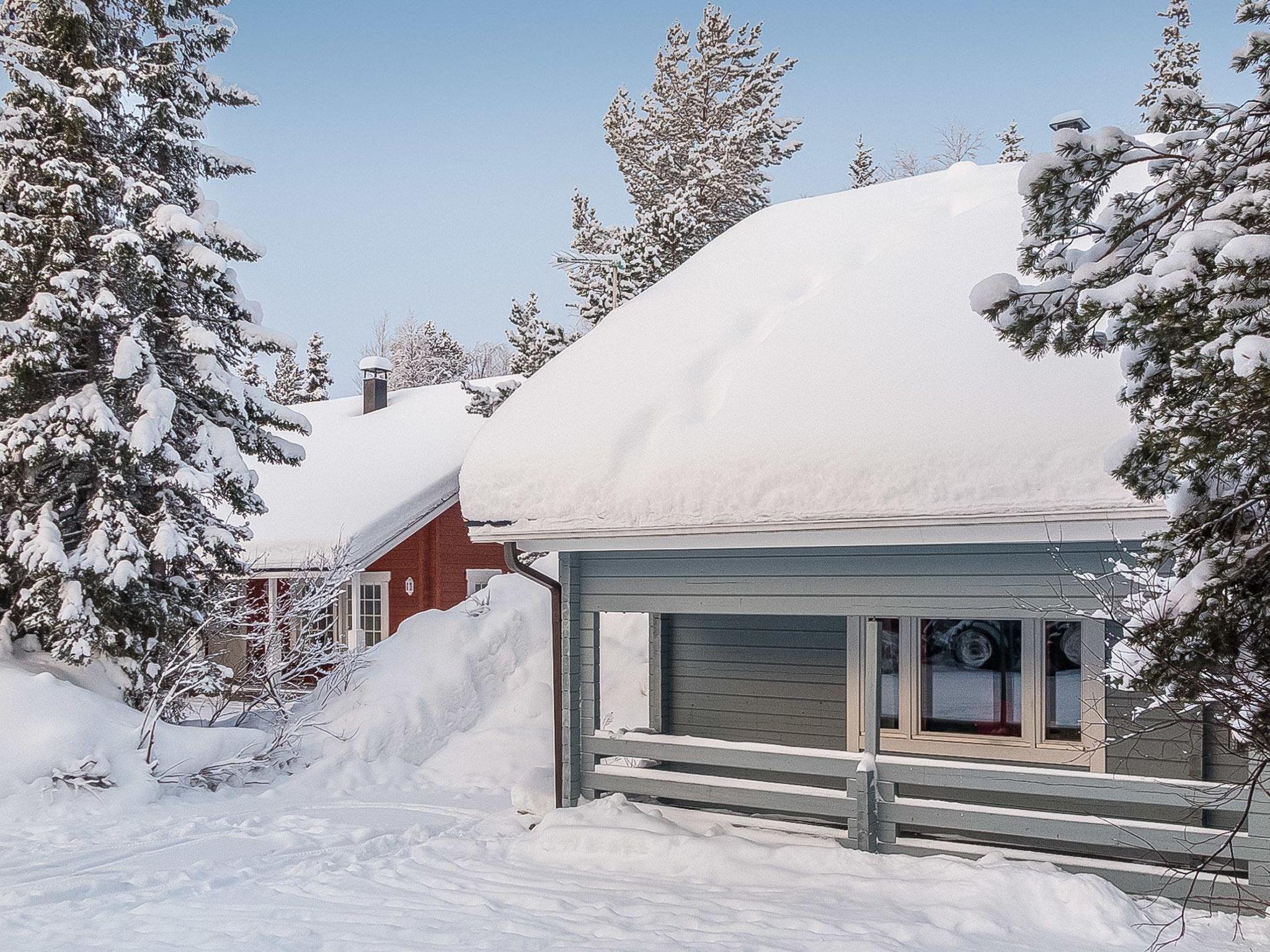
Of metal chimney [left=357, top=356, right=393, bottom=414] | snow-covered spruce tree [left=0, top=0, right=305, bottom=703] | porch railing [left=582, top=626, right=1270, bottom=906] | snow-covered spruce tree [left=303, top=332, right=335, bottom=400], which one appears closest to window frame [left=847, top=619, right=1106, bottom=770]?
porch railing [left=582, top=626, right=1270, bottom=906]

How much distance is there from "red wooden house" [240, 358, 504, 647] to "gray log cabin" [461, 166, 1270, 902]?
946cm

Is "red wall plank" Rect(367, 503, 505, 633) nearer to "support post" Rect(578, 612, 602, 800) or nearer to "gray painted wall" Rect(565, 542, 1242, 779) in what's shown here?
"gray painted wall" Rect(565, 542, 1242, 779)

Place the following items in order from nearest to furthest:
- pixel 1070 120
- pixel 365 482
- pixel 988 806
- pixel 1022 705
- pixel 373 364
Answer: pixel 988 806
pixel 1022 705
pixel 1070 120
pixel 365 482
pixel 373 364

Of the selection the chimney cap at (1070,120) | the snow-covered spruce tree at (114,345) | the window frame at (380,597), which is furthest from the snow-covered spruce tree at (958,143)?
the snow-covered spruce tree at (114,345)

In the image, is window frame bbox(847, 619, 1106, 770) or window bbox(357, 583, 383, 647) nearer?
window frame bbox(847, 619, 1106, 770)

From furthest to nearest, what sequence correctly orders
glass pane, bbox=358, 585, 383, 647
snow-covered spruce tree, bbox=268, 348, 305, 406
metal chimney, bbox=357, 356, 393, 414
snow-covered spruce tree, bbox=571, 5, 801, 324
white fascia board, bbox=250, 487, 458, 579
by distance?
snow-covered spruce tree, bbox=268, 348, 305, 406 → metal chimney, bbox=357, 356, 393, 414 → snow-covered spruce tree, bbox=571, 5, 801, 324 → glass pane, bbox=358, 585, 383, 647 → white fascia board, bbox=250, 487, 458, 579

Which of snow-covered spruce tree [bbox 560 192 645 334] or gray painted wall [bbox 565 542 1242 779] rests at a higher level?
snow-covered spruce tree [bbox 560 192 645 334]

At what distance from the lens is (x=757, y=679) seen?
1025cm

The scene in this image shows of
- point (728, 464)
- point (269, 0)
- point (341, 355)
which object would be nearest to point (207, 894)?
point (728, 464)

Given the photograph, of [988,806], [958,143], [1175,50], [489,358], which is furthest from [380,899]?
[489,358]

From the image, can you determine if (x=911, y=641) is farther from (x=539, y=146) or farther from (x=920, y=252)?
(x=539, y=146)

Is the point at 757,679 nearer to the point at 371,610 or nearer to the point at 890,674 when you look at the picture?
the point at 890,674

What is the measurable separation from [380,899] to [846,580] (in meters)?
3.80

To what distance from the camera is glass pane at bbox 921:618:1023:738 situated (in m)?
8.84
